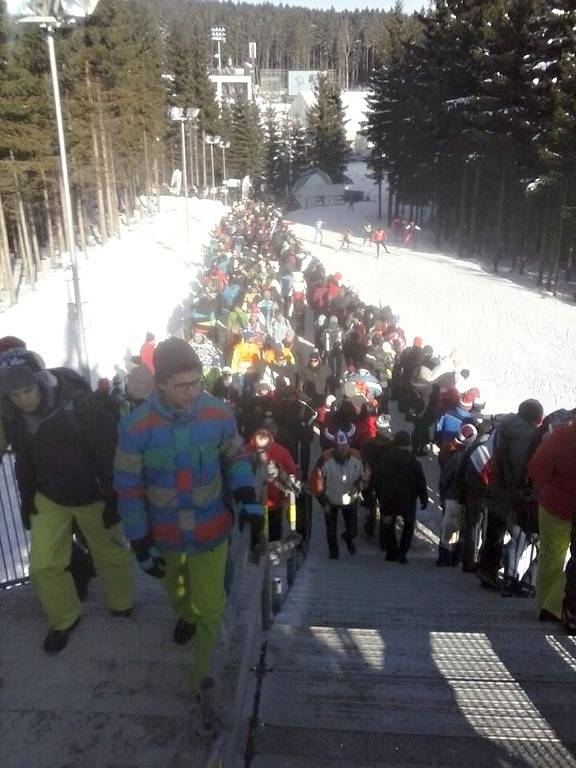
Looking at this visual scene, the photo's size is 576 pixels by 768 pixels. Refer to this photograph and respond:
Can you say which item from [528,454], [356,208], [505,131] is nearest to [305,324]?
[528,454]

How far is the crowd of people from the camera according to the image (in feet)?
10.9

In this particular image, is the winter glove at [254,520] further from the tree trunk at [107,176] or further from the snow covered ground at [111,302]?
the tree trunk at [107,176]

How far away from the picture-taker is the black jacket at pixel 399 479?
6887mm

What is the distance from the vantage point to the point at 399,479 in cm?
689

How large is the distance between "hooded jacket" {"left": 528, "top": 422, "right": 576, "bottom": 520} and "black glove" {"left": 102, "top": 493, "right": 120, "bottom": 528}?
7.85ft

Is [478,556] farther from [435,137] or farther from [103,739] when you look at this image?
[435,137]

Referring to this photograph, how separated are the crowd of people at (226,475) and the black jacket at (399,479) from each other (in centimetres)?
1

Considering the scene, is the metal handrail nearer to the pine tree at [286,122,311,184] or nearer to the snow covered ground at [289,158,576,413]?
the snow covered ground at [289,158,576,413]

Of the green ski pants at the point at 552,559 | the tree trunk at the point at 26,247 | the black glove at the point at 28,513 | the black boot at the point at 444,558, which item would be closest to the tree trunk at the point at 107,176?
the tree trunk at the point at 26,247

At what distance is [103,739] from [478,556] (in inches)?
172

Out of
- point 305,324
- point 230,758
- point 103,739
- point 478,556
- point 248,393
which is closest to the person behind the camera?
point 230,758

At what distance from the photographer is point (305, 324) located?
58.7 ft

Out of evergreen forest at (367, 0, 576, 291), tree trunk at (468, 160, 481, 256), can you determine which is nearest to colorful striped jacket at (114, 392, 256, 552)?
evergreen forest at (367, 0, 576, 291)

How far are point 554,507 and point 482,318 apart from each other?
61.0 ft
